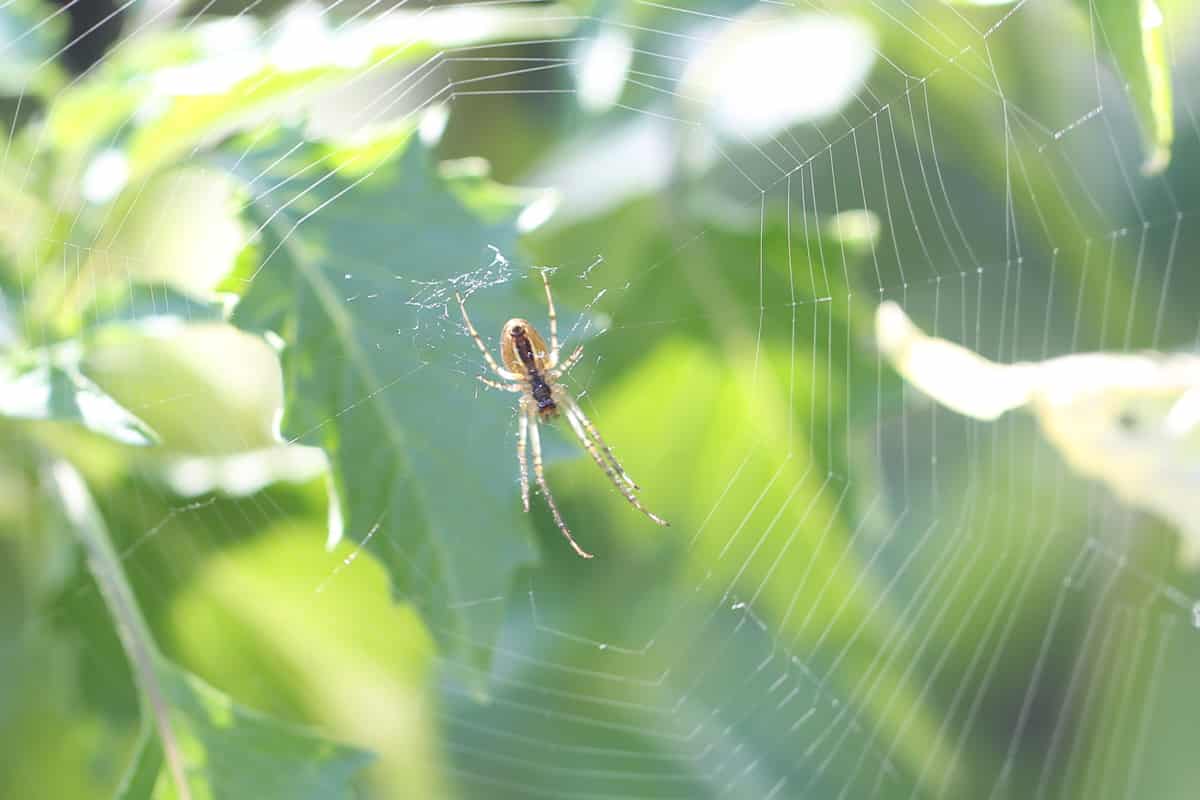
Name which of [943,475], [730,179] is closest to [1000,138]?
[730,179]

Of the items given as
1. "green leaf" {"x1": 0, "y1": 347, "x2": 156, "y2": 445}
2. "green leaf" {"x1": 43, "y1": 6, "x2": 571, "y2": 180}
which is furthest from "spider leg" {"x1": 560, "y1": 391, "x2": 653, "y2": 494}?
"green leaf" {"x1": 0, "y1": 347, "x2": 156, "y2": 445}

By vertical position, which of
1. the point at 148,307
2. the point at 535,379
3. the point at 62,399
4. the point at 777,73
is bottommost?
the point at 62,399

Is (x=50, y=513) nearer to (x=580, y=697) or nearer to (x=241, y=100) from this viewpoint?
(x=241, y=100)

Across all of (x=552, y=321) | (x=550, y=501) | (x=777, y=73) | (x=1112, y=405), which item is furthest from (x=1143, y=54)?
(x=550, y=501)

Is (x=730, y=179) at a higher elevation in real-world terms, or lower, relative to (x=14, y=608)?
higher

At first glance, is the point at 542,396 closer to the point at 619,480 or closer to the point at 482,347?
the point at 482,347

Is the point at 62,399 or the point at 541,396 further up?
the point at 541,396

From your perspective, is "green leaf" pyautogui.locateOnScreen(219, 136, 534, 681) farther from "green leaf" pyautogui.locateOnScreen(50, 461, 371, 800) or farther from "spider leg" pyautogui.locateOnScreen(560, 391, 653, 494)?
"spider leg" pyautogui.locateOnScreen(560, 391, 653, 494)

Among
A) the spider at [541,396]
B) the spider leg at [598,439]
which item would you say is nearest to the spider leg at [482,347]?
the spider at [541,396]
